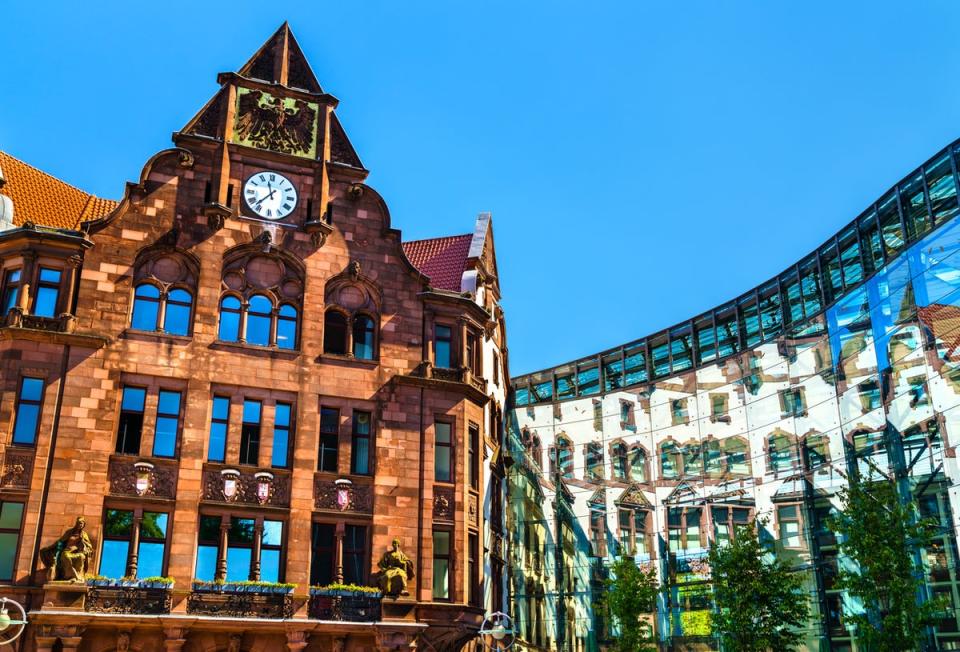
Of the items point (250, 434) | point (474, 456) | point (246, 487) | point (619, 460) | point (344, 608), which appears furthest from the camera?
point (619, 460)

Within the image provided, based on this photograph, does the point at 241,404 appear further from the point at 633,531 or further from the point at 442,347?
the point at 633,531

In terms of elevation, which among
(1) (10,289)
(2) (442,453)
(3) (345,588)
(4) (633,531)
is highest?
Answer: (1) (10,289)

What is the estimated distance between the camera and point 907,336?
42.2 m

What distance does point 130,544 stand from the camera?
107ft

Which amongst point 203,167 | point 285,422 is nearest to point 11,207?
point 203,167

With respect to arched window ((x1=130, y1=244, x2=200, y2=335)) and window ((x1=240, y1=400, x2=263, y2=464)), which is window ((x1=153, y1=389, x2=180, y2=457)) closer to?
window ((x1=240, y1=400, x2=263, y2=464))

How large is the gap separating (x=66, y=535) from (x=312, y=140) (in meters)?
16.9

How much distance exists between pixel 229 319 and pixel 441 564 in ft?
37.2

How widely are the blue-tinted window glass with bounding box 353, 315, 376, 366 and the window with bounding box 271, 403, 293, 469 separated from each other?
10.9ft

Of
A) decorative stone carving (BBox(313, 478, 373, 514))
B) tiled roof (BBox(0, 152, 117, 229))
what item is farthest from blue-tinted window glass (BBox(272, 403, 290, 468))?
tiled roof (BBox(0, 152, 117, 229))

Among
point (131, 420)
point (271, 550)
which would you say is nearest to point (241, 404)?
point (131, 420)

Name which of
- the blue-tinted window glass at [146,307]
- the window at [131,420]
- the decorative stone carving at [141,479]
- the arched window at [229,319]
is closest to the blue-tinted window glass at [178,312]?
the blue-tinted window glass at [146,307]

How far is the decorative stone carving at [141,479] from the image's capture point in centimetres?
3325

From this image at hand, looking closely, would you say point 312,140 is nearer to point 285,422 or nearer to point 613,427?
point 285,422
